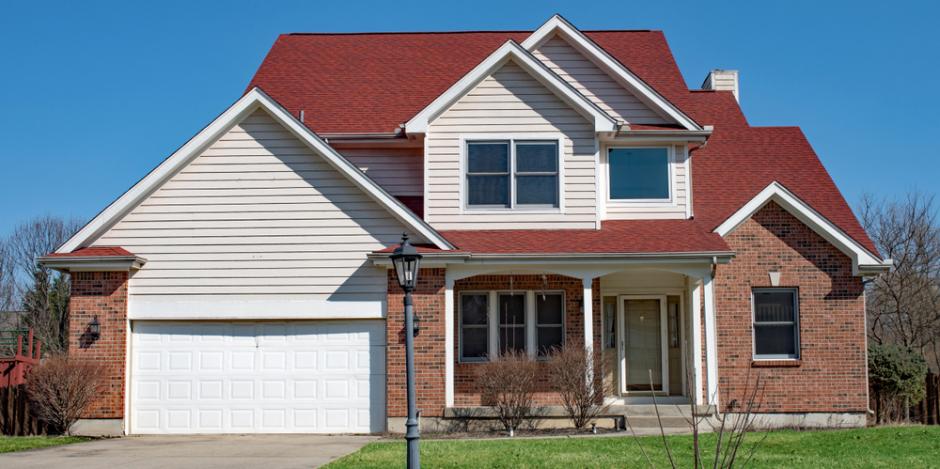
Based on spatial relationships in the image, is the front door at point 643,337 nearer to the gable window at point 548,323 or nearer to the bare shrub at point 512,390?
the gable window at point 548,323

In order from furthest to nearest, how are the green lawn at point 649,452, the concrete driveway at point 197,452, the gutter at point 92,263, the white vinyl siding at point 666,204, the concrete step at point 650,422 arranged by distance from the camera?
the white vinyl siding at point 666,204 < the concrete step at point 650,422 < the gutter at point 92,263 < the concrete driveway at point 197,452 < the green lawn at point 649,452

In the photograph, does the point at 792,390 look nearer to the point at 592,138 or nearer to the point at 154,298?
the point at 592,138

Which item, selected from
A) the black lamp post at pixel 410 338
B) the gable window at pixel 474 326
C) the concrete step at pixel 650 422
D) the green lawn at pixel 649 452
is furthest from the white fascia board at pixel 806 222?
the black lamp post at pixel 410 338

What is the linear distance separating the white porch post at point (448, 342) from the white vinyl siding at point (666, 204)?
4104 millimetres

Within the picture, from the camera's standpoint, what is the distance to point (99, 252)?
759 inches

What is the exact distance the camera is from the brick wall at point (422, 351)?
62.8ft

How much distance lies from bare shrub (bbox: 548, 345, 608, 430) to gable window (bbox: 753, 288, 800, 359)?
3.85 metres

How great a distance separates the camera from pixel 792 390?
807 inches

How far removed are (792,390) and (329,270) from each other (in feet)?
30.7

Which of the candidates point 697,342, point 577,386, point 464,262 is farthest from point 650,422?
point 464,262

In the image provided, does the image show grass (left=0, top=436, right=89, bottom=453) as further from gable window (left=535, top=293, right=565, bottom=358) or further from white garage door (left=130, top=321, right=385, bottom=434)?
gable window (left=535, top=293, right=565, bottom=358)

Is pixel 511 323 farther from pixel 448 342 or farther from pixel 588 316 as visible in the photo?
pixel 448 342

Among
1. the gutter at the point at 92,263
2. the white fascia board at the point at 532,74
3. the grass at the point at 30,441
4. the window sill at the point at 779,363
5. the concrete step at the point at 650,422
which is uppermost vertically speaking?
the white fascia board at the point at 532,74

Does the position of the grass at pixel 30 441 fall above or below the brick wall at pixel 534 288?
below
